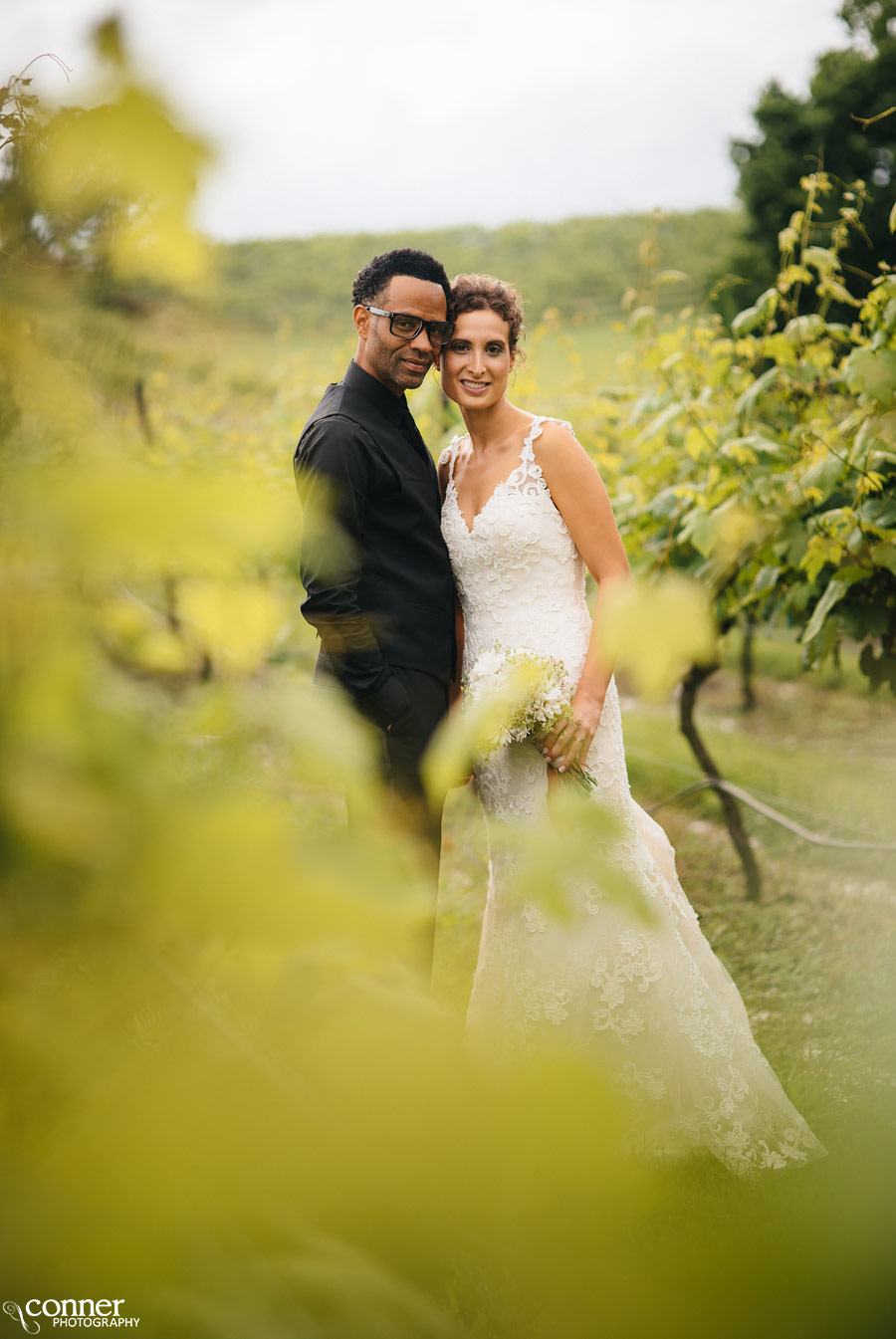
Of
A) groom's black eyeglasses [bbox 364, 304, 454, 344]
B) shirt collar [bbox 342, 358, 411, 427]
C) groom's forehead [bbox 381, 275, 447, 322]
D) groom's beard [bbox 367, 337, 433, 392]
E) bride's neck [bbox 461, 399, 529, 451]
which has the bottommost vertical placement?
bride's neck [bbox 461, 399, 529, 451]

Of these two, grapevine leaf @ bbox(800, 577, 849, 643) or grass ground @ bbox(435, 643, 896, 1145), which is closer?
grapevine leaf @ bbox(800, 577, 849, 643)

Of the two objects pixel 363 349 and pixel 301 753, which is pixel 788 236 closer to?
pixel 363 349

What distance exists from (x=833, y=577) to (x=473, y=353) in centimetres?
141

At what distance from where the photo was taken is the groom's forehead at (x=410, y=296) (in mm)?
2412

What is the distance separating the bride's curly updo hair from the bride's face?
2cm

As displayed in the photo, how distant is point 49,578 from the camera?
0.41 meters

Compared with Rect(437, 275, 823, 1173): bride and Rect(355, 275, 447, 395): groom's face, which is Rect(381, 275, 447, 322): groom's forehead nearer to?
Rect(355, 275, 447, 395): groom's face

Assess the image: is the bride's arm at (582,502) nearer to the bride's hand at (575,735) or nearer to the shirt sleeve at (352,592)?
the bride's hand at (575,735)

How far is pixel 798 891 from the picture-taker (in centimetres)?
478

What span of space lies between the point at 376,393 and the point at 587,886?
1551mm

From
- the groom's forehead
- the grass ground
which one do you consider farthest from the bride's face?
the grass ground

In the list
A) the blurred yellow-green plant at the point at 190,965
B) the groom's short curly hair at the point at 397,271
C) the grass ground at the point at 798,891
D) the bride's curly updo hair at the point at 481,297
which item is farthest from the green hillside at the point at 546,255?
the blurred yellow-green plant at the point at 190,965

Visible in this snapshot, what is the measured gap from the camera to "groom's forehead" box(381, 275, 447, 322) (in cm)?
241

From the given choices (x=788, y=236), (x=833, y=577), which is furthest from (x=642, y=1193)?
(x=788, y=236)
